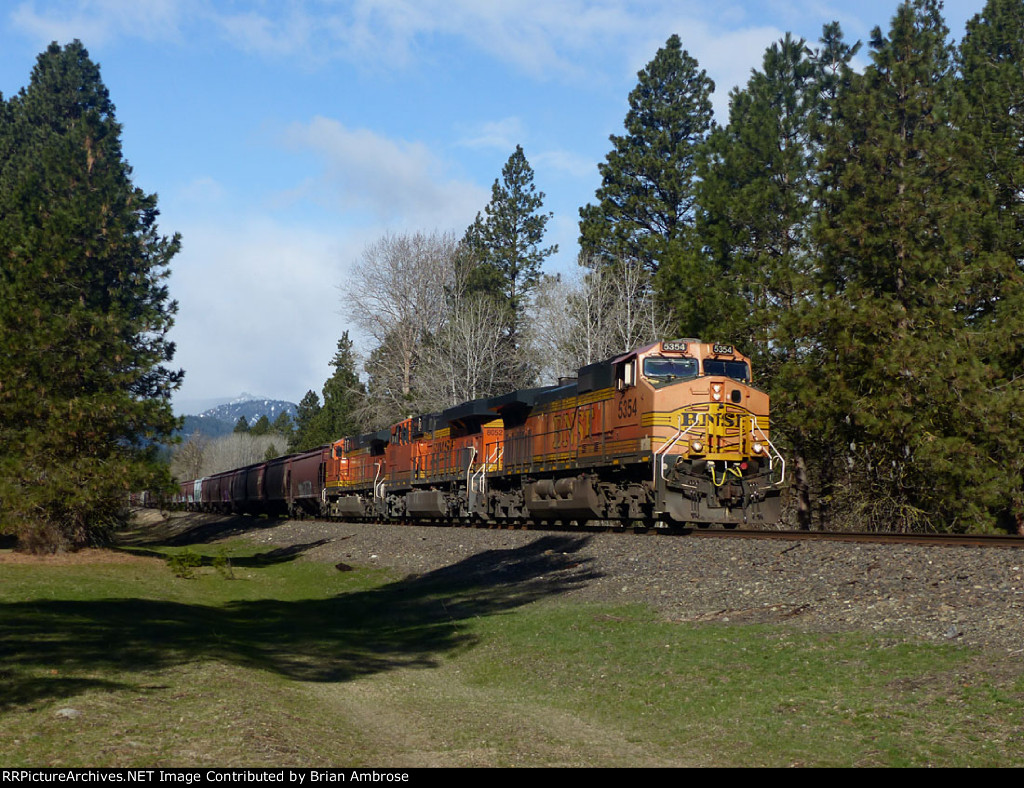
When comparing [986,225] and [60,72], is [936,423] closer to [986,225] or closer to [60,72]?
[986,225]

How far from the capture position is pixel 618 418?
881 inches

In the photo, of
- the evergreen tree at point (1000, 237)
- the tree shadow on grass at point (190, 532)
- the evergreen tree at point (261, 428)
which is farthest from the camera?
the evergreen tree at point (261, 428)

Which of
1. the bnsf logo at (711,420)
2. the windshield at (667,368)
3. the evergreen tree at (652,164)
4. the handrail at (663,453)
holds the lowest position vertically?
the handrail at (663,453)

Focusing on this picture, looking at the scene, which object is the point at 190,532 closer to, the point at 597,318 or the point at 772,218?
the point at 597,318

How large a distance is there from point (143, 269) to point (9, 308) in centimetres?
1364

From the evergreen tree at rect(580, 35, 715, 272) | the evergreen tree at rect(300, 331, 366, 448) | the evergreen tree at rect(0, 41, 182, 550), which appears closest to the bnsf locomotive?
the evergreen tree at rect(0, 41, 182, 550)

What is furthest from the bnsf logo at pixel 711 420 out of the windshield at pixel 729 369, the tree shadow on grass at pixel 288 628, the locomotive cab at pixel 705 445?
the tree shadow on grass at pixel 288 628

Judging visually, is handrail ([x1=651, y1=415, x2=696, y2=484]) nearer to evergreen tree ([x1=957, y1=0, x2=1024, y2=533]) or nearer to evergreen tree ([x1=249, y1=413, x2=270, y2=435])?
evergreen tree ([x1=957, y1=0, x2=1024, y2=533])

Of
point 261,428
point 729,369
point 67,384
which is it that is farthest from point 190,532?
point 261,428

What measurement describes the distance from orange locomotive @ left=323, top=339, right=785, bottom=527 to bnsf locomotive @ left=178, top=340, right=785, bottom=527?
0.10 ft

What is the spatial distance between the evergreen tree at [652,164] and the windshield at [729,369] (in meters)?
32.0

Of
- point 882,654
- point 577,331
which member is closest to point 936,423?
point 882,654

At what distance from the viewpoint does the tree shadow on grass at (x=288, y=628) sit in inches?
420

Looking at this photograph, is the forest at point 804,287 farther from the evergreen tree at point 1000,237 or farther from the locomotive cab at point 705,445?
the locomotive cab at point 705,445
